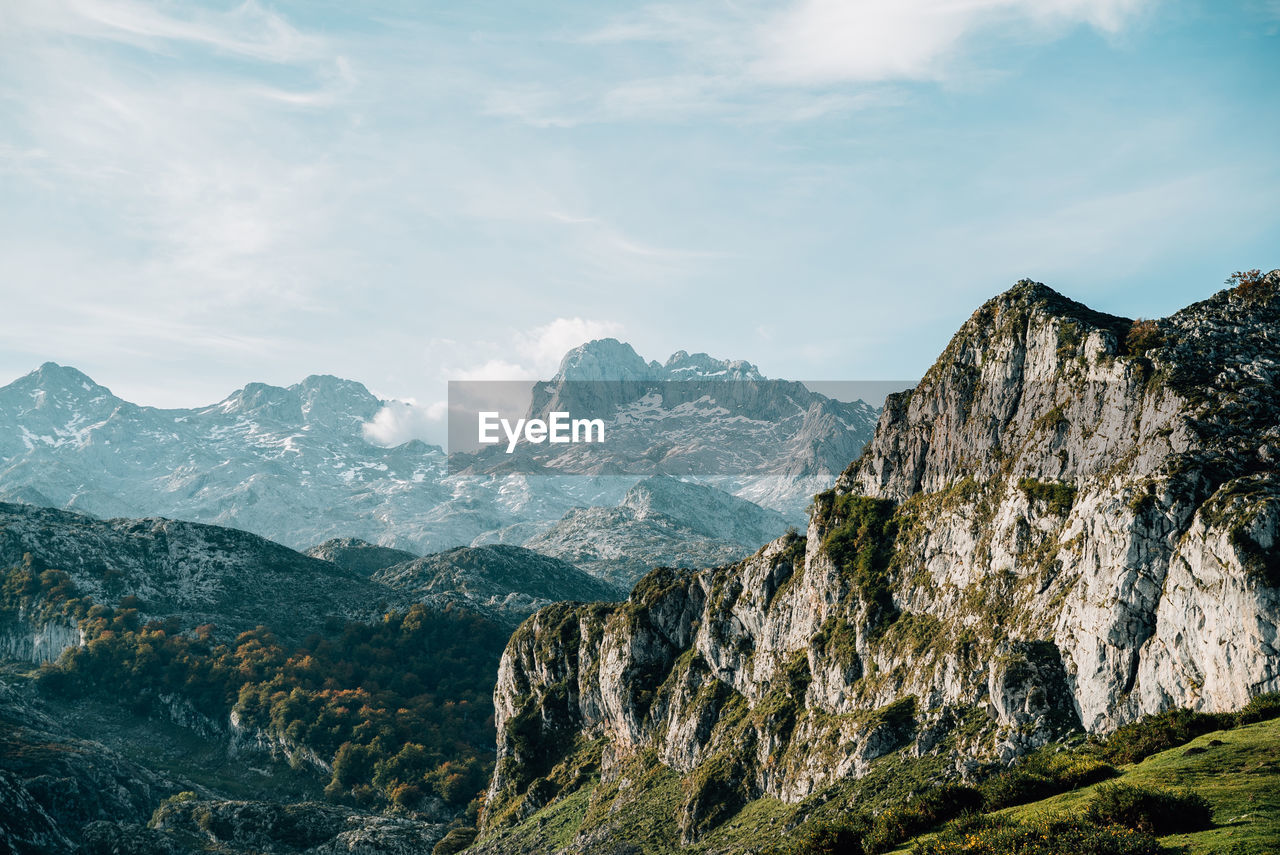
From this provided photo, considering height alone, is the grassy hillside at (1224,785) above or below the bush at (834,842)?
above

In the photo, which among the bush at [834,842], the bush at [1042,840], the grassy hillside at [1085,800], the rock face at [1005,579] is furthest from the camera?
the rock face at [1005,579]

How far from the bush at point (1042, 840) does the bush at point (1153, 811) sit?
3.92ft

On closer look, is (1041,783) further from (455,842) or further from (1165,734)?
(455,842)

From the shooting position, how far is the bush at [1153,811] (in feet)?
147

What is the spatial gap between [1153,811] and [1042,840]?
582cm

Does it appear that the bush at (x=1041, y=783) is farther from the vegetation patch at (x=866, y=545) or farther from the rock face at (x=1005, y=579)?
the vegetation patch at (x=866, y=545)

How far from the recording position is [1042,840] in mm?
44875

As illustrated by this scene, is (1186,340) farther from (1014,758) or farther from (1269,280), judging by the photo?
(1014,758)

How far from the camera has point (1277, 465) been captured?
80.2 m

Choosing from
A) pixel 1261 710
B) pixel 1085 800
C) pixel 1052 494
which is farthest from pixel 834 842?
pixel 1052 494

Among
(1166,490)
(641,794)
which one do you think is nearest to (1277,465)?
(1166,490)

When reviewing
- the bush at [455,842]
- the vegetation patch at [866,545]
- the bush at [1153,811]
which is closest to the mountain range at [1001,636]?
the bush at [1153,811]

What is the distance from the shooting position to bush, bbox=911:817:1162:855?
4191cm

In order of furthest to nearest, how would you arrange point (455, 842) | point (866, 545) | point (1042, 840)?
1. point (455, 842)
2. point (866, 545)
3. point (1042, 840)
